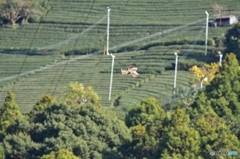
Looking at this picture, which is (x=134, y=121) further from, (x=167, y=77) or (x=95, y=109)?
(x=167, y=77)

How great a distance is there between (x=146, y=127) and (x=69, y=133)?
2.34 meters

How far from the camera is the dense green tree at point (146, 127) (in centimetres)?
5450

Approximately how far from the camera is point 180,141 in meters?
52.8

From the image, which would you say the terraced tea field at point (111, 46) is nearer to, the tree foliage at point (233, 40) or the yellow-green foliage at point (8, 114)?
the tree foliage at point (233, 40)

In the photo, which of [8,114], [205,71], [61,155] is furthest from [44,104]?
[205,71]

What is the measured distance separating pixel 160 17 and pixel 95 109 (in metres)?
A: 33.1

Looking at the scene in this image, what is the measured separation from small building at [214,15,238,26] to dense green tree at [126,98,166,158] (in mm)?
26740

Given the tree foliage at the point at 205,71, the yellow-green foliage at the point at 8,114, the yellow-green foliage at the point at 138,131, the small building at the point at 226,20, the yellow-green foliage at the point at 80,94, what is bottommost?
the small building at the point at 226,20

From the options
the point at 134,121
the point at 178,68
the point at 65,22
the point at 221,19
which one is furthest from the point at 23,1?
the point at 134,121

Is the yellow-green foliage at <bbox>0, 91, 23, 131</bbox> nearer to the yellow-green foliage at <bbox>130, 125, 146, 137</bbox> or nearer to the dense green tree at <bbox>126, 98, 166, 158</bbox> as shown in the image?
the dense green tree at <bbox>126, 98, 166, 158</bbox>

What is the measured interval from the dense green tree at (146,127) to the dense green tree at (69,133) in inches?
16.0

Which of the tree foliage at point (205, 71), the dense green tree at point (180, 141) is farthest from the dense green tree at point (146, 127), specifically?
the tree foliage at point (205, 71)

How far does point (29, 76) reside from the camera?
3150 inches

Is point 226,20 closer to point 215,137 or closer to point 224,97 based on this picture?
point 224,97
